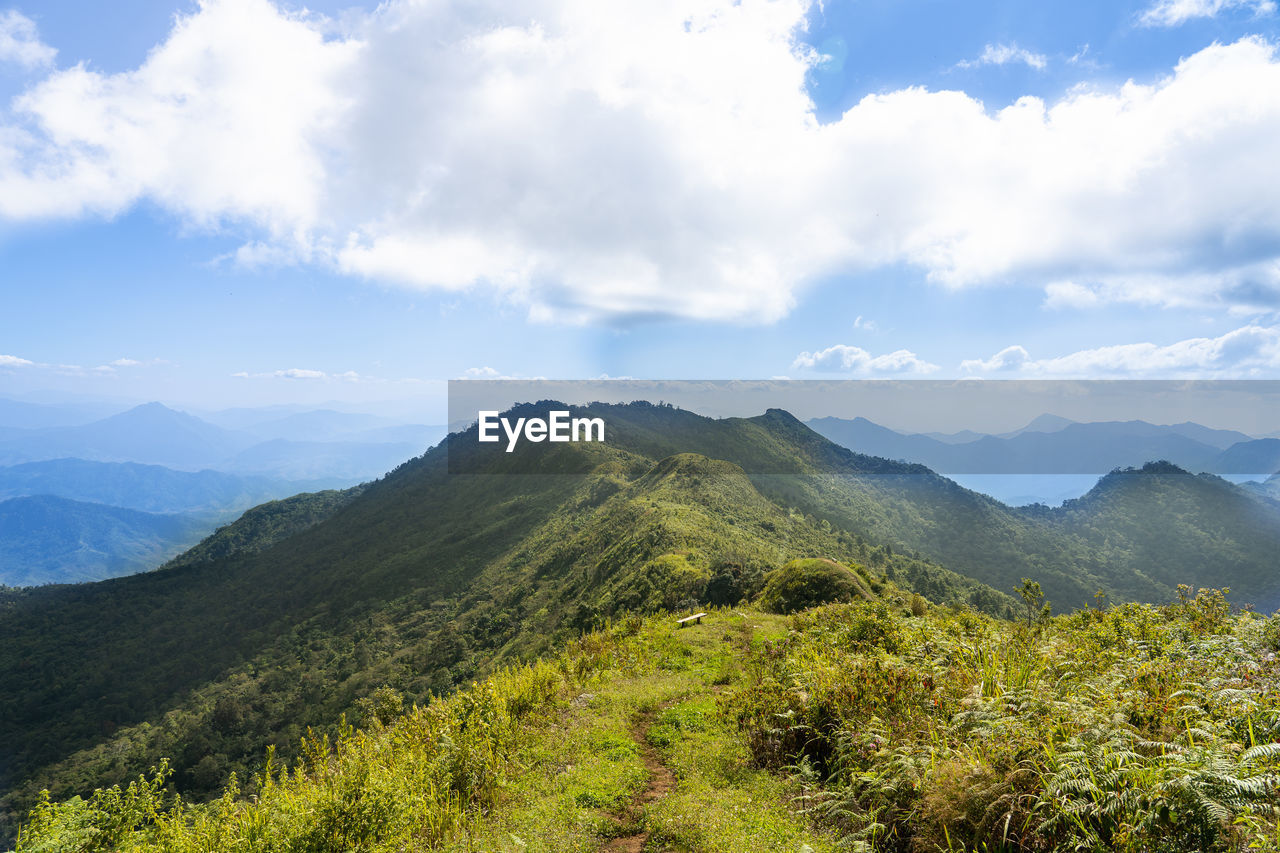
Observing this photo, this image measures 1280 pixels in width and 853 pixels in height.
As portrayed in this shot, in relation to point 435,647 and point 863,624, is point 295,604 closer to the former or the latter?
point 435,647

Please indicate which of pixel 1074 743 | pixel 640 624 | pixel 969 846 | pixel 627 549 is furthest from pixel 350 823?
pixel 627 549

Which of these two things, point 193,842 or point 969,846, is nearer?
point 969,846

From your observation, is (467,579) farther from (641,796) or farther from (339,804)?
(339,804)

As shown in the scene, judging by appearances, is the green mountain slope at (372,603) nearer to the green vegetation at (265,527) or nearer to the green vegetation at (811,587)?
the green vegetation at (811,587)

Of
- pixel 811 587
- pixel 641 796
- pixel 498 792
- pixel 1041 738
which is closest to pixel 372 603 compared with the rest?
pixel 811 587

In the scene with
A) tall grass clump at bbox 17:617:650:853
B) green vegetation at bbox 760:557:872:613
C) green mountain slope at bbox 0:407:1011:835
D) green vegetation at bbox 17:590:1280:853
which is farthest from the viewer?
green mountain slope at bbox 0:407:1011:835

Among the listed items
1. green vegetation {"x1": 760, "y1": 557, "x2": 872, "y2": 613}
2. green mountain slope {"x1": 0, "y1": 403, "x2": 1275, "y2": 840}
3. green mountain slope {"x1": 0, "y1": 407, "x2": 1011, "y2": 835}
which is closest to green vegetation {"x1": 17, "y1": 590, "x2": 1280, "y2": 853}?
green vegetation {"x1": 760, "y1": 557, "x2": 872, "y2": 613}

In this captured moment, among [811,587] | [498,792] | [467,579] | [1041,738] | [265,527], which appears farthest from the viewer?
[265,527]

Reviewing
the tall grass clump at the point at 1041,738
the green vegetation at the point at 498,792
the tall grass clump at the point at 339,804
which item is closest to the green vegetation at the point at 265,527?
the green vegetation at the point at 498,792

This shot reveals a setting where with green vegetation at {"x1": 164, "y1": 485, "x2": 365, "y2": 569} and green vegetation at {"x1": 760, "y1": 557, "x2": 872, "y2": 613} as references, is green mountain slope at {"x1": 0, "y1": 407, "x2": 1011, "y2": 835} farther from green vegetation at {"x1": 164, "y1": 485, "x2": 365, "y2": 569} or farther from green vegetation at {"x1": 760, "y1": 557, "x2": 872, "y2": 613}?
green vegetation at {"x1": 164, "y1": 485, "x2": 365, "y2": 569}
